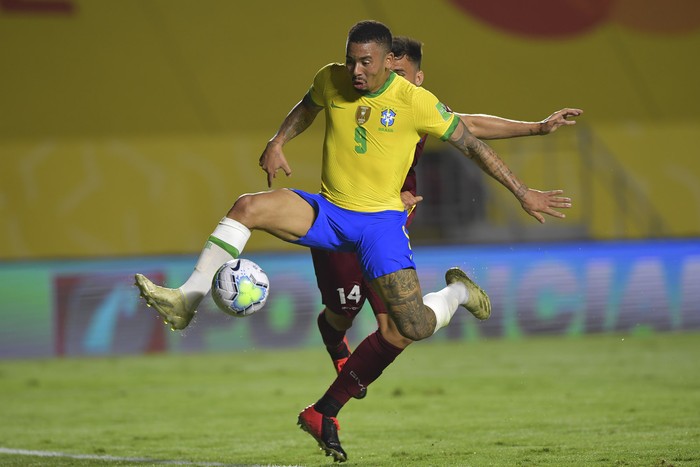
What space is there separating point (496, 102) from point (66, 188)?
5.72 metres

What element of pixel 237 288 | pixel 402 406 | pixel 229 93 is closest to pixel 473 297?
pixel 237 288

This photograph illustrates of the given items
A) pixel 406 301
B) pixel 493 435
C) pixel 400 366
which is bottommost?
pixel 400 366

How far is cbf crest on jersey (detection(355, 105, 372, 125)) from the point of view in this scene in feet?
19.6

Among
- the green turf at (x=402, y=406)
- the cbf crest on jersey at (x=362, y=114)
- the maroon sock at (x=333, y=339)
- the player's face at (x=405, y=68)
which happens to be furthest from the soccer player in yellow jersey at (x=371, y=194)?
the maroon sock at (x=333, y=339)

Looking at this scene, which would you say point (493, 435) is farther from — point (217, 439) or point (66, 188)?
point (66, 188)

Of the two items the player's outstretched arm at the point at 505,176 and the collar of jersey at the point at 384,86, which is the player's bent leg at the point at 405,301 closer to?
the player's outstretched arm at the point at 505,176

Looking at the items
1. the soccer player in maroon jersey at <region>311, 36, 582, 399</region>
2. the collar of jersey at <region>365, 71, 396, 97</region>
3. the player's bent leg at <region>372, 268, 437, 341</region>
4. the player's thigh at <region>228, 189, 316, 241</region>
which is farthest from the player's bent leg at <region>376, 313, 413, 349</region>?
the collar of jersey at <region>365, 71, 396, 97</region>

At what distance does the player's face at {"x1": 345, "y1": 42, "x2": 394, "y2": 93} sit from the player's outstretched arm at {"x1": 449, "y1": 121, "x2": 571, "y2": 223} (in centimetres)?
A: 49

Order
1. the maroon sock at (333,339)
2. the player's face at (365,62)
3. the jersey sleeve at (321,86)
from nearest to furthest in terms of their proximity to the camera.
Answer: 1. the player's face at (365,62)
2. the jersey sleeve at (321,86)
3. the maroon sock at (333,339)

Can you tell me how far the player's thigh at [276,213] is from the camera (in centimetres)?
581

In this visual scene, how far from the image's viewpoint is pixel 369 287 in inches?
247

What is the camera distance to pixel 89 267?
11.9 meters

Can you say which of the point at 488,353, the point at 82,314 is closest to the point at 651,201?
the point at 488,353

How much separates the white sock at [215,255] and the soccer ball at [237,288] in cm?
4
